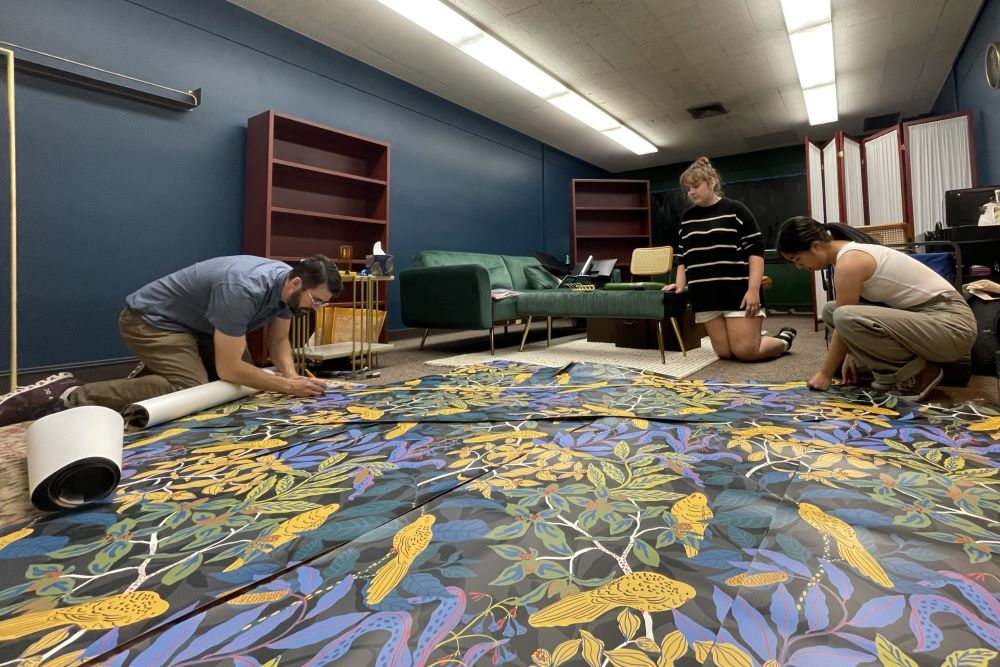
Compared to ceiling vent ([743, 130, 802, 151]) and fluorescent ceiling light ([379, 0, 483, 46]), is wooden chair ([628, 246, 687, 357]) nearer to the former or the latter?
fluorescent ceiling light ([379, 0, 483, 46])

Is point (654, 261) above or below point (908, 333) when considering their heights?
above

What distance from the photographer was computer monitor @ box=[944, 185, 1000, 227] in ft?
10.3

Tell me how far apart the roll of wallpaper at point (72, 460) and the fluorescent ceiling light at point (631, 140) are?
23.0 feet

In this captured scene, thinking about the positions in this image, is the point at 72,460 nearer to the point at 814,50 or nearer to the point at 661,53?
the point at 661,53

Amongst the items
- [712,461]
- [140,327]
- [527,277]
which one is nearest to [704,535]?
[712,461]

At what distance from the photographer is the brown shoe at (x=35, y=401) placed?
1.79 metres

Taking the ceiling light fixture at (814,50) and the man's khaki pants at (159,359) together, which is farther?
the ceiling light fixture at (814,50)

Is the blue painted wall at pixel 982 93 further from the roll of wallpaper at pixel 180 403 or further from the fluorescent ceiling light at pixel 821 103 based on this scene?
the roll of wallpaper at pixel 180 403

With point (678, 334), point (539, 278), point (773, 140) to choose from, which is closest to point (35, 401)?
point (678, 334)

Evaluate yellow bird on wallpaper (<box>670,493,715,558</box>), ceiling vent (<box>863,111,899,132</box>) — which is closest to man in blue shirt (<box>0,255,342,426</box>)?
yellow bird on wallpaper (<box>670,493,715,558</box>)

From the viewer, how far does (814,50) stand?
4.55 meters

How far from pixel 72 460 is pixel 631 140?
7753 millimetres

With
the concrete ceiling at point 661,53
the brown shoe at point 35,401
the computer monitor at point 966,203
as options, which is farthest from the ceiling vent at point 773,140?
the brown shoe at point 35,401

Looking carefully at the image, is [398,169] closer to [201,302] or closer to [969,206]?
[201,302]
